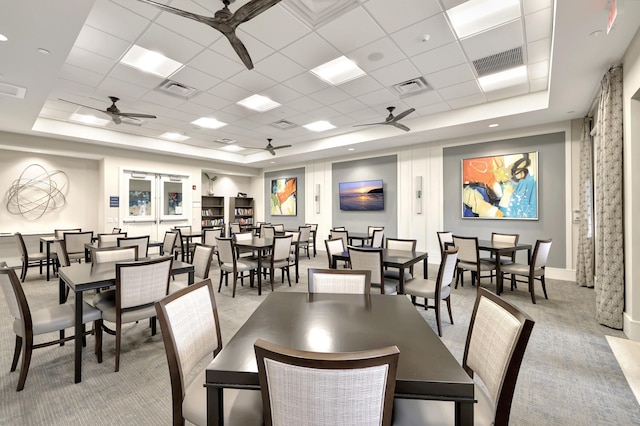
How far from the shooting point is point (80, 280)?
7.55 feet

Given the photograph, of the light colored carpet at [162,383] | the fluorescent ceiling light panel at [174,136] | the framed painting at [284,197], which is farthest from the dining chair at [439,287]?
the framed painting at [284,197]

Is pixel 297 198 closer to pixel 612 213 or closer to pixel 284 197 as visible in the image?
pixel 284 197

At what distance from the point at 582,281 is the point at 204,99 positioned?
7120 millimetres

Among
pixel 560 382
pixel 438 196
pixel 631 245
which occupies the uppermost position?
pixel 438 196

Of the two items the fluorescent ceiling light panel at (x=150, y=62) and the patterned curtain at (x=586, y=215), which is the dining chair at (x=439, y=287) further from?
the fluorescent ceiling light panel at (x=150, y=62)

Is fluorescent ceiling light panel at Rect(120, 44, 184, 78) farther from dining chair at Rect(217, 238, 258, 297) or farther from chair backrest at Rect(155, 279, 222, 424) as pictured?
chair backrest at Rect(155, 279, 222, 424)

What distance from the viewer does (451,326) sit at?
10.5 feet

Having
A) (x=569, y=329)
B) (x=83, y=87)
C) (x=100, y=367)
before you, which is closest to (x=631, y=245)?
(x=569, y=329)

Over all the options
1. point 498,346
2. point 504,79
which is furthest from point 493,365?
point 504,79

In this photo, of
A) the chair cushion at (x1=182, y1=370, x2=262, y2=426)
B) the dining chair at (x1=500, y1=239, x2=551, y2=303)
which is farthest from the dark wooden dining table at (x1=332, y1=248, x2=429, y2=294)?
the chair cushion at (x1=182, y1=370, x2=262, y2=426)

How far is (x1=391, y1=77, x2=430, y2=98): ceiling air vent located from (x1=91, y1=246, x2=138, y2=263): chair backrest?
4.29 meters

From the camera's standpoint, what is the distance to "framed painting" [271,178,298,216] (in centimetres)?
1000

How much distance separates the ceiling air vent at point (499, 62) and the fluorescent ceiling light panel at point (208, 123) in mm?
4959

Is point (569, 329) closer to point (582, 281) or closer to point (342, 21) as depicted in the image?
point (582, 281)
